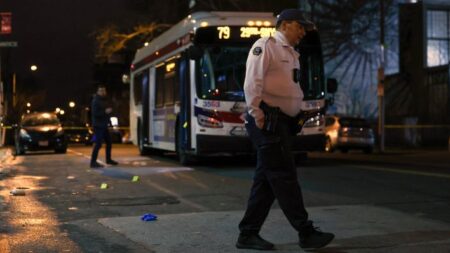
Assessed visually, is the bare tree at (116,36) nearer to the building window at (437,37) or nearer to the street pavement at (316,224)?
the building window at (437,37)

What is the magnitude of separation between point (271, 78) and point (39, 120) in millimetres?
18567

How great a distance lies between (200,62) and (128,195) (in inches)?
201

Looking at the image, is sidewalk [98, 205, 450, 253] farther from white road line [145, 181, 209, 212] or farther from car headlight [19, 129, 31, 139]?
car headlight [19, 129, 31, 139]

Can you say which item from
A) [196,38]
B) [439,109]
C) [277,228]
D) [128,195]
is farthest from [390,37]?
[277,228]

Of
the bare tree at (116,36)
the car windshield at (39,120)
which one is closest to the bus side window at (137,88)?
the car windshield at (39,120)

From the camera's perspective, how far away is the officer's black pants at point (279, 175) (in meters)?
5.38

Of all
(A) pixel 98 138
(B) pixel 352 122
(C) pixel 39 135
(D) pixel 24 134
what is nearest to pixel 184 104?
(A) pixel 98 138

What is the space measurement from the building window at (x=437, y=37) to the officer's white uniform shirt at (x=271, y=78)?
1148 inches

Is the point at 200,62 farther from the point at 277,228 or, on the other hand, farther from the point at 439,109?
the point at 439,109

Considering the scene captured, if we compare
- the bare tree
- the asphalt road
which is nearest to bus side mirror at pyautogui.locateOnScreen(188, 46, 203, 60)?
the asphalt road

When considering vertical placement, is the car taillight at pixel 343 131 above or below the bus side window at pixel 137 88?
below

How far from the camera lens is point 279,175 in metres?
5.38

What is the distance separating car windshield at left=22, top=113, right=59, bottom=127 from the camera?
2241 centimetres

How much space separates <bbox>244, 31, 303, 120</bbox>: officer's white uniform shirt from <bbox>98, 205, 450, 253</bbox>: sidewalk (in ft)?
4.21
